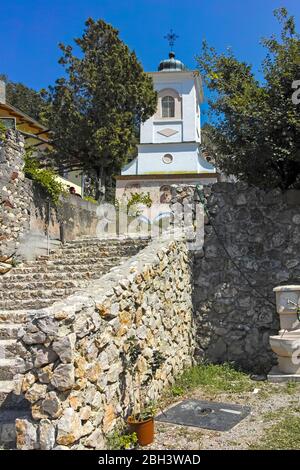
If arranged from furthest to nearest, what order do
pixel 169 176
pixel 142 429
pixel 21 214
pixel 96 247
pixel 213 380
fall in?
pixel 169 176 < pixel 96 247 < pixel 21 214 < pixel 213 380 < pixel 142 429

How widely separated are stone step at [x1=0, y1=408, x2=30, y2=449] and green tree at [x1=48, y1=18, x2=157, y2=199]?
15.3m

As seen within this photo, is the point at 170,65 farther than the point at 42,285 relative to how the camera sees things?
Yes

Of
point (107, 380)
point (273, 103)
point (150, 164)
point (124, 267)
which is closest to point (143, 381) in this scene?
point (107, 380)

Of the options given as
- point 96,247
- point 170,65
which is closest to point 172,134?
point 170,65

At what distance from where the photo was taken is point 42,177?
9422mm

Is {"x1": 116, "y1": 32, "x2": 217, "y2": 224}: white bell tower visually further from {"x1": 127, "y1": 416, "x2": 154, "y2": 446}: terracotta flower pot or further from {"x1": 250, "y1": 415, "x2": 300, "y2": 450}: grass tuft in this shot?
{"x1": 127, "y1": 416, "x2": 154, "y2": 446}: terracotta flower pot

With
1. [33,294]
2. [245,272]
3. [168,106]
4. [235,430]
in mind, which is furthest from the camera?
[168,106]

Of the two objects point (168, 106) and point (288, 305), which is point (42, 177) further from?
point (168, 106)

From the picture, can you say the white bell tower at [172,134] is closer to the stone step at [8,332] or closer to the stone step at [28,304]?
the stone step at [28,304]

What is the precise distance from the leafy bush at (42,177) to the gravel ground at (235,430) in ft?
18.9

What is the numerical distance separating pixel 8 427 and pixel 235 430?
2.13 metres

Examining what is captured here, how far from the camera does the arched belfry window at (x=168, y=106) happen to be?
27016 millimetres

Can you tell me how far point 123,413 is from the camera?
13.2 ft
